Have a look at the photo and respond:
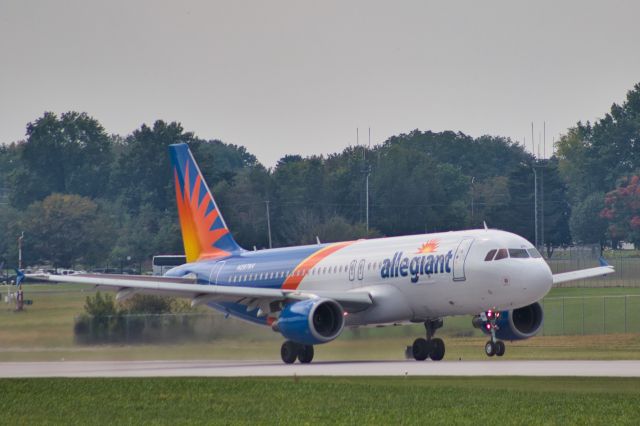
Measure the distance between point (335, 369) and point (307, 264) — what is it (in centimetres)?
974

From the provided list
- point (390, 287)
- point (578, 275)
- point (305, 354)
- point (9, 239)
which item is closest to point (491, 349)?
point (390, 287)

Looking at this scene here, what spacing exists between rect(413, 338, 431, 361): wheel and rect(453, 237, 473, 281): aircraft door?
3209 millimetres

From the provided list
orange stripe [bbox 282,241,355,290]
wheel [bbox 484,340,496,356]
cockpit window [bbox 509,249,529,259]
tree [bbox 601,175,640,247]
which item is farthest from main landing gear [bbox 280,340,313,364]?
tree [bbox 601,175,640,247]

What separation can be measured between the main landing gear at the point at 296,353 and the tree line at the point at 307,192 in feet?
109

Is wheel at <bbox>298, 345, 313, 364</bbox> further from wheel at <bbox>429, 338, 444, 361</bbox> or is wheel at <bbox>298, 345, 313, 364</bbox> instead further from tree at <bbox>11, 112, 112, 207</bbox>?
tree at <bbox>11, 112, 112, 207</bbox>

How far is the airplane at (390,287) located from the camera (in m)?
45.3

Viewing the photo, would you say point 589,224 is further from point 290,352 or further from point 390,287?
point 290,352

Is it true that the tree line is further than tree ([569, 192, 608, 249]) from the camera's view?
No

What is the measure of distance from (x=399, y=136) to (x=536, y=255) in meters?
92.7

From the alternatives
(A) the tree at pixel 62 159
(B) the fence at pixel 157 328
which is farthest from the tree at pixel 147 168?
(B) the fence at pixel 157 328

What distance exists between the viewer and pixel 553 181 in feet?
371

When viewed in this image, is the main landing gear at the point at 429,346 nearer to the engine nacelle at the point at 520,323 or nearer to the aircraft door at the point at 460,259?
the engine nacelle at the point at 520,323

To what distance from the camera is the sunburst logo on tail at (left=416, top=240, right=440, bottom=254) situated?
47.2 metres

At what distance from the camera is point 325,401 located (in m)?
30.9
